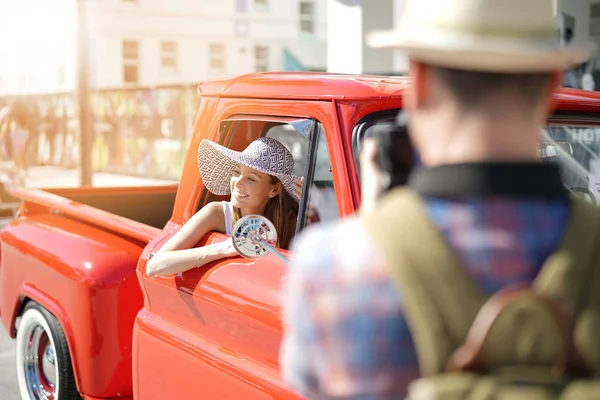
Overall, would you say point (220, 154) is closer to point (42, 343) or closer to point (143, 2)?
point (42, 343)

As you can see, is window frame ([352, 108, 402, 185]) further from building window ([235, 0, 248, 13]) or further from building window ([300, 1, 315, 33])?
building window ([300, 1, 315, 33])

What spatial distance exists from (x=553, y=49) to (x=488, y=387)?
48 cm

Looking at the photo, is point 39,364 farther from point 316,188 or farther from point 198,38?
point 198,38

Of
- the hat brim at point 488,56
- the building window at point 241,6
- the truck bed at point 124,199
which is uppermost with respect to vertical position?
the building window at point 241,6

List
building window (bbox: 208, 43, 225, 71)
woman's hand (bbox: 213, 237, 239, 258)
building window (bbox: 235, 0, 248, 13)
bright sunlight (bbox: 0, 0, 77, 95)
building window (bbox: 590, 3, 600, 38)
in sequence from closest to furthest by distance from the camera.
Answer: woman's hand (bbox: 213, 237, 239, 258)
building window (bbox: 590, 3, 600, 38)
bright sunlight (bbox: 0, 0, 77, 95)
building window (bbox: 208, 43, 225, 71)
building window (bbox: 235, 0, 248, 13)

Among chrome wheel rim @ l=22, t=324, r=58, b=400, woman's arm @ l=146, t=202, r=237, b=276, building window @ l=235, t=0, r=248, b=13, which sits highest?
building window @ l=235, t=0, r=248, b=13

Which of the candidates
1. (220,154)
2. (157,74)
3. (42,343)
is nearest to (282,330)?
(220,154)

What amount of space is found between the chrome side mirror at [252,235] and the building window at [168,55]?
3406cm

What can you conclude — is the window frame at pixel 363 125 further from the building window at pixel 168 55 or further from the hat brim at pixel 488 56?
the building window at pixel 168 55

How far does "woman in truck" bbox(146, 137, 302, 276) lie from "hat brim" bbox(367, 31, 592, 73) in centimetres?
185

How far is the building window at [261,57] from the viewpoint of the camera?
3709cm

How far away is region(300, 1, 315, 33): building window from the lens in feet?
126

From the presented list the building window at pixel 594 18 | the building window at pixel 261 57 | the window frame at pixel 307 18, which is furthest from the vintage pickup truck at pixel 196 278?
the window frame at pixel 307 18

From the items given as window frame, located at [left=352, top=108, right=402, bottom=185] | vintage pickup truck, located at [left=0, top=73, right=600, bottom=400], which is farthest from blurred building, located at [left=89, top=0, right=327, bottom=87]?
window frame, located at [left=352, top=108, right=402, bottom=185]
